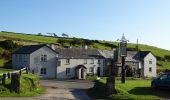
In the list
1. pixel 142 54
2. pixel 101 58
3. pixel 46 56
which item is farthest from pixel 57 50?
pixel 142 54

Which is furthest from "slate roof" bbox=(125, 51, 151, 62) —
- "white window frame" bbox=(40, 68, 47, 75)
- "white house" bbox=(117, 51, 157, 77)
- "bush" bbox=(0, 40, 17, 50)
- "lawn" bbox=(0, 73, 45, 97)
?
"lawn" bbox=(0, 73, 45, 97)

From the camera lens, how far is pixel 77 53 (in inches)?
3371

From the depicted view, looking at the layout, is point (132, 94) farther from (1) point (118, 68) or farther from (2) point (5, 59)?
(2) point (5, 59)

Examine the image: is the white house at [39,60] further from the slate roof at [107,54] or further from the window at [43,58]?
the slate roof at [107,54]

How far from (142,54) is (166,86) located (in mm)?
59895

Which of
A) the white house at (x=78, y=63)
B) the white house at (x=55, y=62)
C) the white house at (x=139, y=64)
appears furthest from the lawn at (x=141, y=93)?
the white house at (x=139, y=64)

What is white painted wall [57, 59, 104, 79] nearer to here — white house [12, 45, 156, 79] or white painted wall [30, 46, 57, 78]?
white house [12, 45, 156, 79]

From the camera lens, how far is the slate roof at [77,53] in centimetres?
8281

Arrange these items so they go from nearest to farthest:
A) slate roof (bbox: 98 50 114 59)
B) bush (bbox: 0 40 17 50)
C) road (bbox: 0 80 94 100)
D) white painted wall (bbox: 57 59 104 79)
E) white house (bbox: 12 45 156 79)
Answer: road (bbox: 0 80 94 100) → white house (bbox: 12 45 156 79) → white painted wall (bbox: 57 59 104 79) → slate roof (bbox: 98 50 114 59) → bush (bbox: 0 40 17 50)

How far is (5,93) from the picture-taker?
Result: 3559 centimetres

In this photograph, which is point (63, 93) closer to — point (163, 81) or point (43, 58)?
point (163, 81)

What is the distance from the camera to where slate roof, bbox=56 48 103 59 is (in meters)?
82.8

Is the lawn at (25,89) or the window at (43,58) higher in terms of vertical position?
the window at (43,58)

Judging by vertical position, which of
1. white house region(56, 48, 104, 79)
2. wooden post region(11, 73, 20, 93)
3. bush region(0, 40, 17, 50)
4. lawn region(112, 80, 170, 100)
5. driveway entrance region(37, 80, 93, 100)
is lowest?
driveway entrance region(37, 80, 93, 100)
